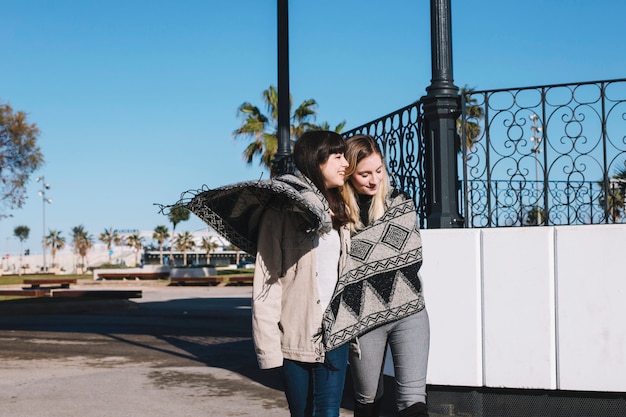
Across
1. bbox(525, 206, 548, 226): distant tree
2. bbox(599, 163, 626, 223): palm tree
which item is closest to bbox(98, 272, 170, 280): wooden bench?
bbox(599, 163, 626, 223): palm tree

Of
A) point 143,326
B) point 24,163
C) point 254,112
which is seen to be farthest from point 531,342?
point 24,163

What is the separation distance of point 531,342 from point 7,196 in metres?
36.5

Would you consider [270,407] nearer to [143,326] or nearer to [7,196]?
[143,326]

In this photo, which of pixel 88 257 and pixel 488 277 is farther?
pixel 88 257

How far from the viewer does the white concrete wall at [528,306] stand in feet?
20.1

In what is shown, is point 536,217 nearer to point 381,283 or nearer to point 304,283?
point 381,283

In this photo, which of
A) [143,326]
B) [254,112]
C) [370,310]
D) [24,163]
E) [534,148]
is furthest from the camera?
[24,163]

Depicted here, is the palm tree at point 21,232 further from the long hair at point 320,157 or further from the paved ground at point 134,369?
the long hair at point 320,157

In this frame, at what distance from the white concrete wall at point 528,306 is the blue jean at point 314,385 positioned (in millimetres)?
3248

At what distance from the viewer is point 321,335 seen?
11.2 ft

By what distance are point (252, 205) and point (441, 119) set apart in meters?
3.87

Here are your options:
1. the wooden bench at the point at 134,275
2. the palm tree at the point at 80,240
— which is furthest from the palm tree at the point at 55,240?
the wooden bench at the point at 134,275

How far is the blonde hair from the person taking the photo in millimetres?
3752

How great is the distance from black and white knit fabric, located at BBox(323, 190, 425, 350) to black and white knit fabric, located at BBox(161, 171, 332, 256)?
1.43ft
